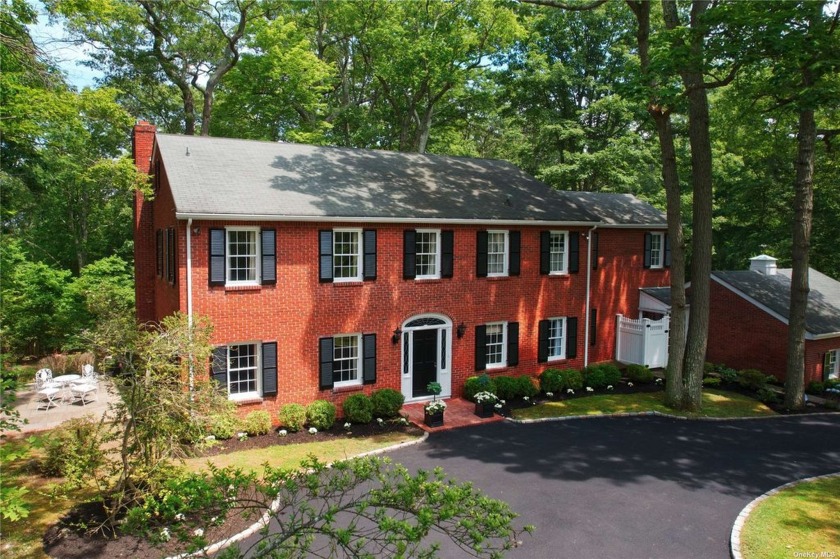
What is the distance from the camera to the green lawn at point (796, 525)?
31.4 ft

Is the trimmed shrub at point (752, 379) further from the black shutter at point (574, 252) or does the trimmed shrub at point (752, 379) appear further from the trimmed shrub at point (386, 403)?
the trimmed shrub at point (386, 403)

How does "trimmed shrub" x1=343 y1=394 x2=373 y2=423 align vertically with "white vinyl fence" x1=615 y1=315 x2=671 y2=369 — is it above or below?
below

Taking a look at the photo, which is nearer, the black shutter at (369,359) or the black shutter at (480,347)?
the black shutter at (369,359)

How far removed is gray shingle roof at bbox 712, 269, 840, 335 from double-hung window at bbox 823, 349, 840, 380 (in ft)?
4.62

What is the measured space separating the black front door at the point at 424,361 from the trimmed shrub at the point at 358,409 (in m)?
2.39

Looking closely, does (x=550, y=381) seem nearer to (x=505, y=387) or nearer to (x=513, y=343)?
(x=513, y=343)

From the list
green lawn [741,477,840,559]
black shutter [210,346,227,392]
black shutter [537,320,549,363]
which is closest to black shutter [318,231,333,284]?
Result: black shutter [210,346,227,392]

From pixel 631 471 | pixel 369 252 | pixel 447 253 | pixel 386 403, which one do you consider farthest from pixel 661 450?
pixel 369 252

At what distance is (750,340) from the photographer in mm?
23062

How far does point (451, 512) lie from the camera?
5.61 metres

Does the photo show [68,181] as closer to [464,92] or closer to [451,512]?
[464,92]

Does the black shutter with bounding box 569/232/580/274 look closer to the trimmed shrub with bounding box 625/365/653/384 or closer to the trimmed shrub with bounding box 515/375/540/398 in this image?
the trimmed shrub with bounding box 625/365/653/384

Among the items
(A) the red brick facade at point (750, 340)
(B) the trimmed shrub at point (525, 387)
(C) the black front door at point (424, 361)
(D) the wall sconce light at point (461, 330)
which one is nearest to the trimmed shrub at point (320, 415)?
(C) the black front door at point (424, 361)

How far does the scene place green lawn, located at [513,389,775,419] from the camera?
58.3 feet
